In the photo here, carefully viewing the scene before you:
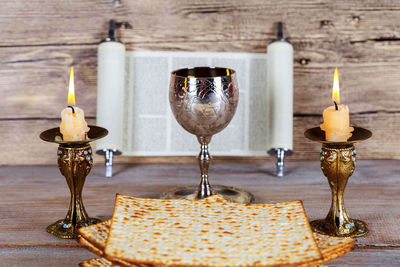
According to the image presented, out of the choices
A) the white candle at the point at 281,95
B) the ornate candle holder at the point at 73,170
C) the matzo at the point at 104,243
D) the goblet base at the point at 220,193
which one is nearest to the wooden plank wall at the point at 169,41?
the white candle at the point at 281,95

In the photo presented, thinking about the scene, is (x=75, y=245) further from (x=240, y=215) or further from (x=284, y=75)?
(x=284, y=75)

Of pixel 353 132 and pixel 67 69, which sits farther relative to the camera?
pixel 67 69

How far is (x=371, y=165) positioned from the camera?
1.07m

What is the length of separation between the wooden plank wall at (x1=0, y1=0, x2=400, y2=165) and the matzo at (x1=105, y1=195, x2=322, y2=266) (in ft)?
1.55

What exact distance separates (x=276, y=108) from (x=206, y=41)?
225 millimetres

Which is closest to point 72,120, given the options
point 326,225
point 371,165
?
point 326,225

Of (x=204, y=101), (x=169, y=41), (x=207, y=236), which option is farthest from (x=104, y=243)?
(x=169, y=41)

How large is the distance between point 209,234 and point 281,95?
0.51 metres

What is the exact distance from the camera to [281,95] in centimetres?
102

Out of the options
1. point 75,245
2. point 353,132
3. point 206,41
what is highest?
point 206,41

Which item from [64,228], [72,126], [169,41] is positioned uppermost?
[169,41]

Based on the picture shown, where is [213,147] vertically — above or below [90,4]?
below

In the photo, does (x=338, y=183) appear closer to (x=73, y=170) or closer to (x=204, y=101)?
(x=204, y=101)

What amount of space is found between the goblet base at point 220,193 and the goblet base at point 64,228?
0.18m
